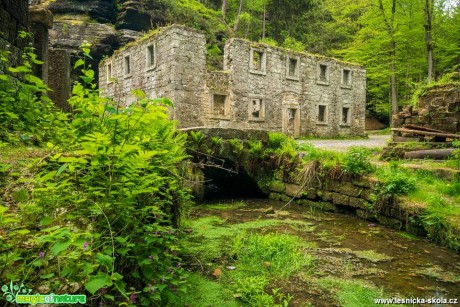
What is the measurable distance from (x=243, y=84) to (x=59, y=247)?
18.7 m

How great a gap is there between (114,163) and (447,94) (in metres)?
11.0

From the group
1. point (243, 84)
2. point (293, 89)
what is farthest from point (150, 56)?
point (293, 89)

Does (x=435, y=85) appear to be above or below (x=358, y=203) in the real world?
above

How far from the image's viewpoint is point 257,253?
493 cm

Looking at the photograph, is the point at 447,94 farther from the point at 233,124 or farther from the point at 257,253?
the point at 233,124

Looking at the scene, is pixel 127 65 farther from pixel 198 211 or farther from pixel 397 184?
pixel 397 184

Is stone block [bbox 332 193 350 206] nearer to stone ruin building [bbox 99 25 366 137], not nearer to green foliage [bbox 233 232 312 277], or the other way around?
green foliage [bbox 233 232 312 277]

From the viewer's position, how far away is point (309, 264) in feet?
15.3

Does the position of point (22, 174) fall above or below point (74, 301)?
above

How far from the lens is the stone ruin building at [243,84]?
17.4 m

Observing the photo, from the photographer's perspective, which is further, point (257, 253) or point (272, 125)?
point (272, 125)

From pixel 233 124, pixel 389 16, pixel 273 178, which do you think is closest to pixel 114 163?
pixel 273 178

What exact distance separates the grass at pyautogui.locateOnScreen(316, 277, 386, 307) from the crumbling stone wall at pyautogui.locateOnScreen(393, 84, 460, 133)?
789 centimetres

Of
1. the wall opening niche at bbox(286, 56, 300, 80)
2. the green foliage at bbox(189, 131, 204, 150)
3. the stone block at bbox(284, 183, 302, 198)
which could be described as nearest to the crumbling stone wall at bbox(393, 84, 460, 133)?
the stone block at bbox(284, 183, 302, 198)
